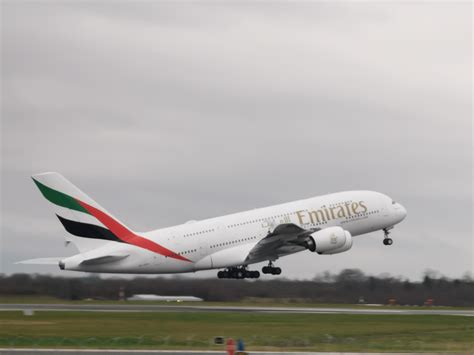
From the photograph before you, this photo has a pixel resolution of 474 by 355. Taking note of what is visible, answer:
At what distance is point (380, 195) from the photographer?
79375mm

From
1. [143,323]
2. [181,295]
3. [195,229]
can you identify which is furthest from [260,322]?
[181,295]

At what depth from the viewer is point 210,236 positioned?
70.7m

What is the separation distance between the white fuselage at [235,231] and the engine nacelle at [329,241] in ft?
8.08

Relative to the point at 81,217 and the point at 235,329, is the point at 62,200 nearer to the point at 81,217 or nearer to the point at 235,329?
the point at 81,217

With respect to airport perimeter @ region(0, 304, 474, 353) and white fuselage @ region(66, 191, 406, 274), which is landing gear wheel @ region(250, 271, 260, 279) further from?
airport perimeter @ region(0, 304, 474, 353)

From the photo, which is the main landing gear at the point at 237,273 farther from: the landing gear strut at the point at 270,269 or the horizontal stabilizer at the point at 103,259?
the horizontal stabilizer at the point at 103,259

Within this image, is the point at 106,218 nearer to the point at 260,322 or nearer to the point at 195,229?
the point at 195,229

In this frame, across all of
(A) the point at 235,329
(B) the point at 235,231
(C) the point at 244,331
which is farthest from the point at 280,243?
(C) the point at 244,331

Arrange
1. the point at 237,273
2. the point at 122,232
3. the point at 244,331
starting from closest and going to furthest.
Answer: the point at 244,331, the point at 122,232, the point at 237,273

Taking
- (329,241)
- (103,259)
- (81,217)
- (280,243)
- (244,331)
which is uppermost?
(81,217)

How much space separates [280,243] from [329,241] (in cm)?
396

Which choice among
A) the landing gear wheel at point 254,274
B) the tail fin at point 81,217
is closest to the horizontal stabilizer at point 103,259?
the tail fin at point 81,217

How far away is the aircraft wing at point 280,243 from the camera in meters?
70.6

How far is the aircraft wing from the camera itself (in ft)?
232
